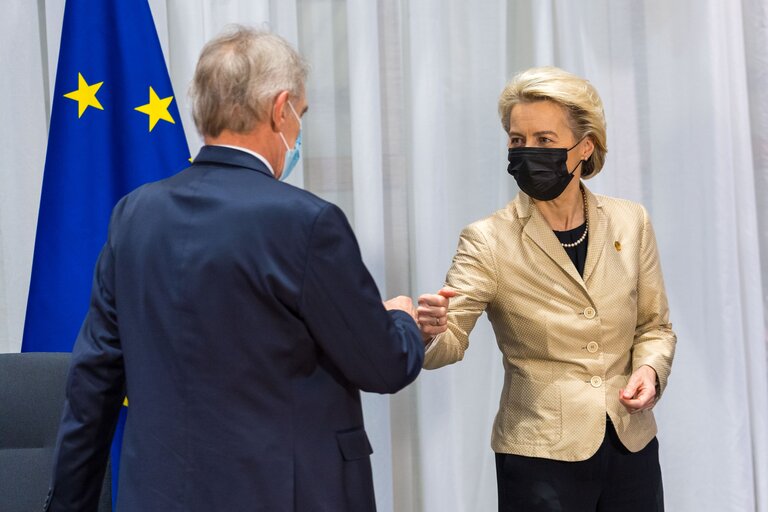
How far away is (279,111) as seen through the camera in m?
1.56

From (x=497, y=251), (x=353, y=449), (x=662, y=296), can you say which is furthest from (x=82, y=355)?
(x=662, y=296)

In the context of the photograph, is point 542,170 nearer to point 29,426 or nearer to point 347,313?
point 347,313

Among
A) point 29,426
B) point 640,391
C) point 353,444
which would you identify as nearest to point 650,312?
point 640,391

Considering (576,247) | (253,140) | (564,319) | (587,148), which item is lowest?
(564,319)

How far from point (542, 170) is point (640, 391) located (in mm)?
555

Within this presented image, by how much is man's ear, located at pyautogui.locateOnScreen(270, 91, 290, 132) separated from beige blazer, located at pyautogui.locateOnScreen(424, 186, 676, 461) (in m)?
0.74

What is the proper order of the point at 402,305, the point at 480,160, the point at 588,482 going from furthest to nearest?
the point at 480,160
the point at 588,482
the point at 402,305

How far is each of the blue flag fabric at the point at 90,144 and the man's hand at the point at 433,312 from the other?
3.59 feet

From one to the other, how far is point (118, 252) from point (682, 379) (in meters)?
2.23

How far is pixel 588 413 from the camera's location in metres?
2.09

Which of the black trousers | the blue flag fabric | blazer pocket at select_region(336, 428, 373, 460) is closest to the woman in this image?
the black trousers

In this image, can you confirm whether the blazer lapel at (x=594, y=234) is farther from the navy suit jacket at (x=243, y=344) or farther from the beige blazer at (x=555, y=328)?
the navy suit jacket at (x=243, y=344)

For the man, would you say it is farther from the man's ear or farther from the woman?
the woman

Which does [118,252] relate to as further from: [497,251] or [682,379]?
[682,379]
